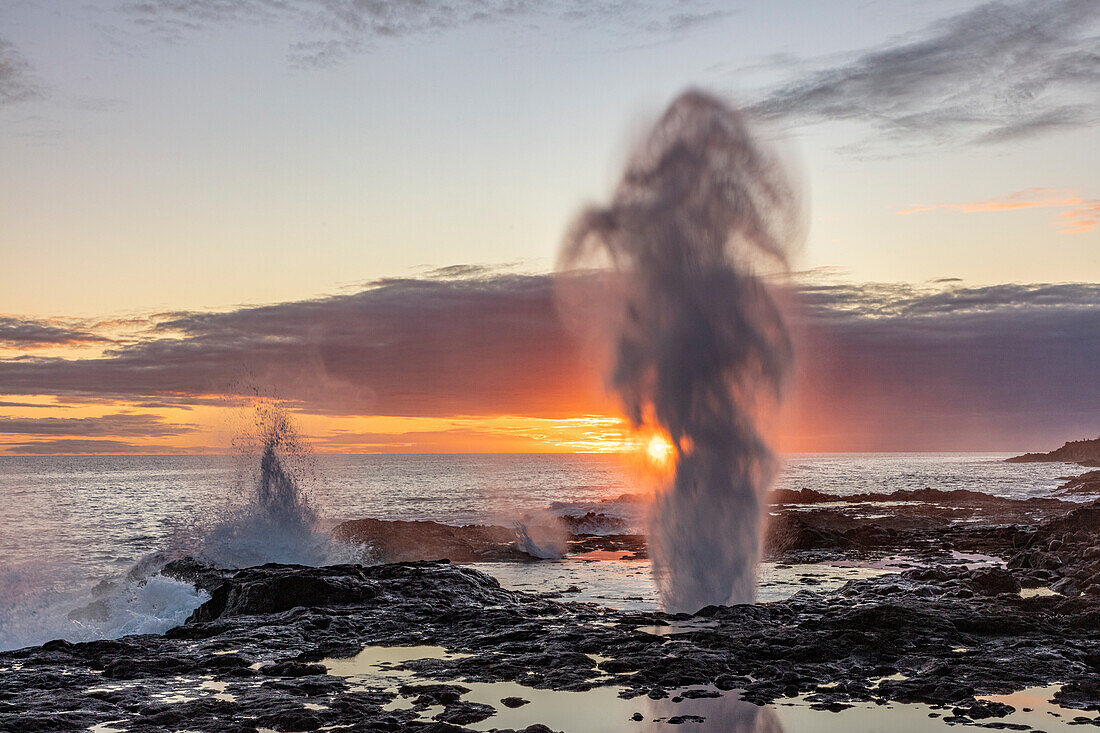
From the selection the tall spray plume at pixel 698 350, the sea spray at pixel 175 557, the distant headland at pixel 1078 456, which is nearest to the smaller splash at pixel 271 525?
the sea spray at pixel 175 557

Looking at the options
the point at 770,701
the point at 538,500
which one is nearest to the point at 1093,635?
the point at 770,701

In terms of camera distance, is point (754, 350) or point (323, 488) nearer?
point (754, 350)

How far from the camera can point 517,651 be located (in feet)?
42.9

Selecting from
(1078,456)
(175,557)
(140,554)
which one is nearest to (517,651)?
(175,557)

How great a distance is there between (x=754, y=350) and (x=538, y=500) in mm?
65432

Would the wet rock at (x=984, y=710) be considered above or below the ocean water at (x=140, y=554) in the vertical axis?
above

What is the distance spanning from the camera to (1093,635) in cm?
1302

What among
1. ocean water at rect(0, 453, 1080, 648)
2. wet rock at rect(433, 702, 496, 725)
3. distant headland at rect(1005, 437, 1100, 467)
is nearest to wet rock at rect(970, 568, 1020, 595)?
ocean water at rect(0, 453, 1080, 648)

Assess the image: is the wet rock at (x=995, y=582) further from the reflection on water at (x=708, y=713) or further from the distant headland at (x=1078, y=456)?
the distant headland at (x=1078, y=456)

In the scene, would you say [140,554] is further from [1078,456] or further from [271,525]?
[1078,456]

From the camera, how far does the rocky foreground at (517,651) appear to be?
1020 centimetres

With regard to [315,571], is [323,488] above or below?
below

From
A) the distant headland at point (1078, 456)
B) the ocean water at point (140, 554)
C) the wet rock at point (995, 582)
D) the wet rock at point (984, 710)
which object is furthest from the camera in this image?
the distant headland at point (1078, 456)

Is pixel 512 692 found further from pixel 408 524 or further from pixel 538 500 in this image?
pixel 538 500
